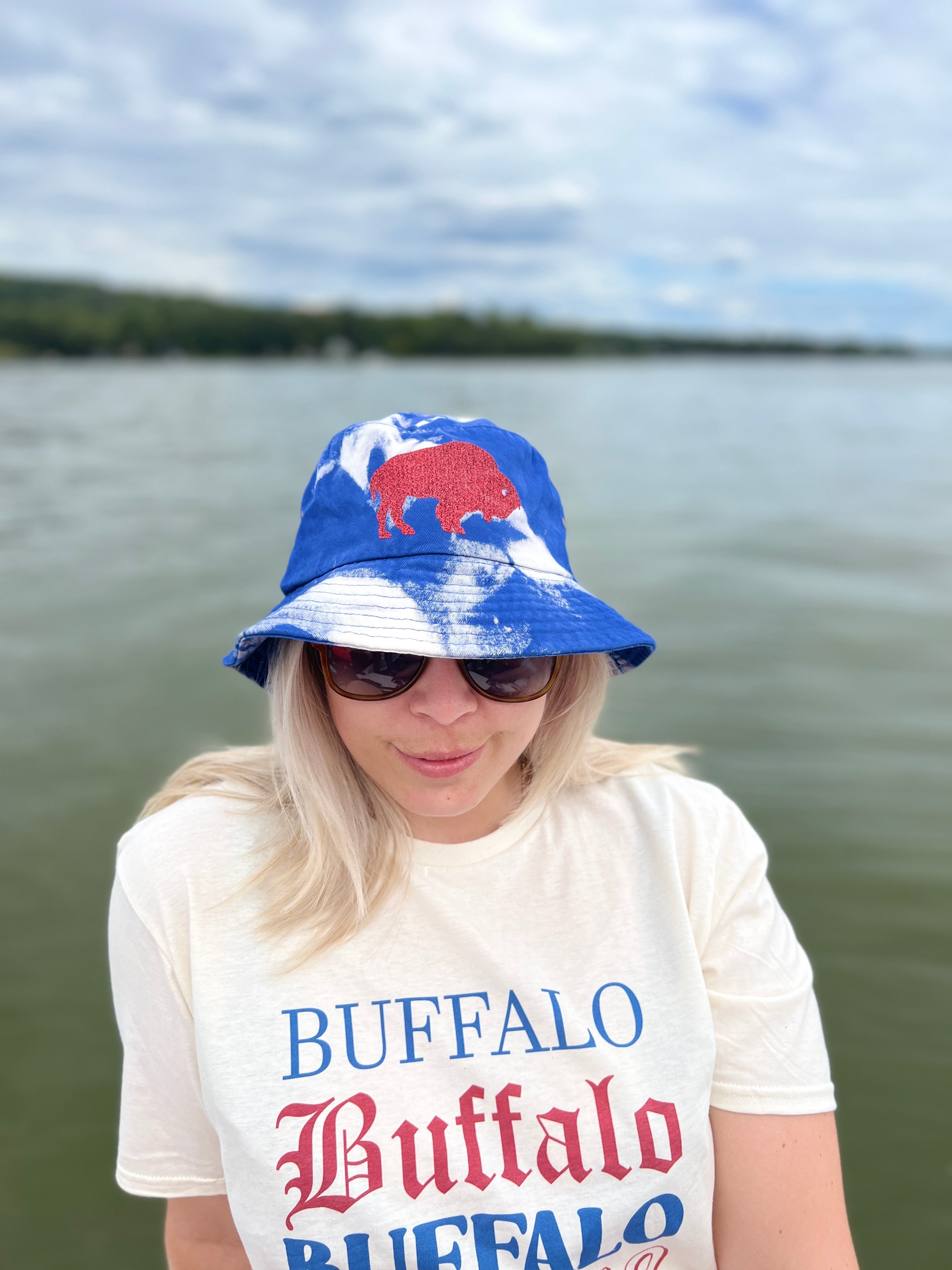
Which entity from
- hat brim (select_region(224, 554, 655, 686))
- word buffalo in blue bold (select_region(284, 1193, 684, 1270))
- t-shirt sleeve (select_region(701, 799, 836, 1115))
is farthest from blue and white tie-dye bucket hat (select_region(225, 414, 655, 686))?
word buffalo in blue bold (select_region(284, 1193, 684, 1270))

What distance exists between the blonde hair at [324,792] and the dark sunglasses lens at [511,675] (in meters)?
0.18

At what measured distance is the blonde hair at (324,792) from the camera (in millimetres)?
1527

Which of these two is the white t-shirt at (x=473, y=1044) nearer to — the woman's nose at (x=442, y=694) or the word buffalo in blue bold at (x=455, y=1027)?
the word buffalo in blue bold at (x=455, y=1027)

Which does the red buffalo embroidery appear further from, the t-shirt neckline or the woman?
the t-shirt neckline

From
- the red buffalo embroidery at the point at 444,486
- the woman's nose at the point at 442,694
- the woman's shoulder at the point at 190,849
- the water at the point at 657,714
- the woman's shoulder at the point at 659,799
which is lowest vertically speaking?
the water at the point at 657,714

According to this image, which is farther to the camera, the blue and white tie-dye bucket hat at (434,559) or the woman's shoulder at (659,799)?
the woman's shoulder at (659,799)

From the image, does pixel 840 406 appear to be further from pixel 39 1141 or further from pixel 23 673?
pixel 39 1141

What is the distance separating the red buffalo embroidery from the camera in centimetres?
140

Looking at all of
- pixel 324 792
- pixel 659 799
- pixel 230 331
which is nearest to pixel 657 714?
pixel 659 799

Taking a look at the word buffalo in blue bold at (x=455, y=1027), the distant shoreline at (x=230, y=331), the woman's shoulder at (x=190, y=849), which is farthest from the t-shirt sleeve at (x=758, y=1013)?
the distant shoreline at (x=230, y=331)

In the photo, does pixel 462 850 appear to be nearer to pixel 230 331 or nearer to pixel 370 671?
pixel 370 671

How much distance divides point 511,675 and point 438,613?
19cm

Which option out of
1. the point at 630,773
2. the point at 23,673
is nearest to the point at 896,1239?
the point at 630,773

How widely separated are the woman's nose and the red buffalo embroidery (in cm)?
22
